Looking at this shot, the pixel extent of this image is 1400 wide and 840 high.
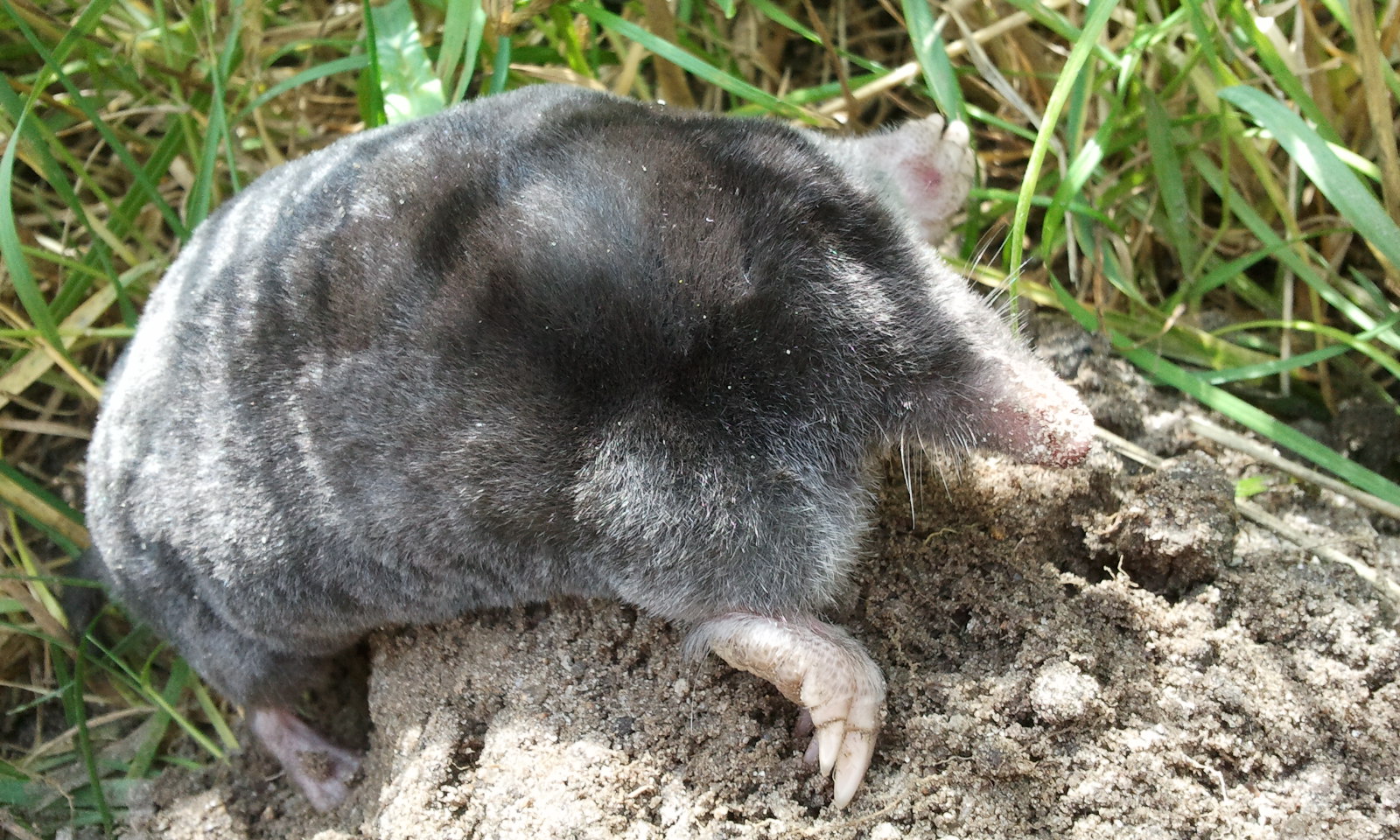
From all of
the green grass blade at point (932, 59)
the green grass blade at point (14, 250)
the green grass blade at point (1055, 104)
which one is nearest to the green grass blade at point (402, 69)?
the green grass blade at point (14, 250)

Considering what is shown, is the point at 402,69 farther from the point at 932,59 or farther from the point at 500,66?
the point at 932,59

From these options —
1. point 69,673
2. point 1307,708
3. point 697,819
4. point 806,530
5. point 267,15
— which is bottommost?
point 69,673

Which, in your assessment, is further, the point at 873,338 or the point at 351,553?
the point at 351,553

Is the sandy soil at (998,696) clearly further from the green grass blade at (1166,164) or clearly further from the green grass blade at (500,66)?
the green grass blade at (500,66)

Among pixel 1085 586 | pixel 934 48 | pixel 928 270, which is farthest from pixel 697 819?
pixel 934 48

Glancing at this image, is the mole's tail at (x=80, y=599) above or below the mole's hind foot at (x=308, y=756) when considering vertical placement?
above

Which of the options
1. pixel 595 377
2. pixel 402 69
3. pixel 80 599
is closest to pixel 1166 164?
pixel 595 377

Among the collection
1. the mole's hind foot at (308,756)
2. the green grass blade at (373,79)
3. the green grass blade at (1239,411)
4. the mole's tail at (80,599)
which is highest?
the green grass blade at (373,79)

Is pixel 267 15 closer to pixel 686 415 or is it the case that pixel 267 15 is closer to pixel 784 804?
pixel 686 415
